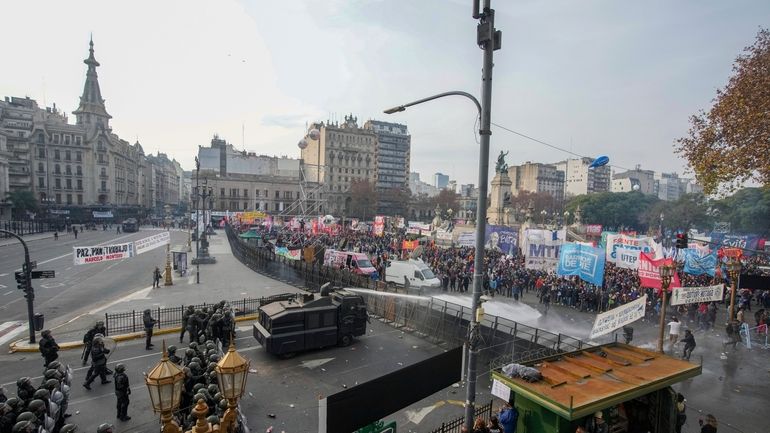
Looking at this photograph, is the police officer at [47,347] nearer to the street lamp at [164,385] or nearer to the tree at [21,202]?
the street lamp at [164,385]

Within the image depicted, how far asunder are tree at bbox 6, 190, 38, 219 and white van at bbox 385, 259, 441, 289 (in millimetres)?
66262

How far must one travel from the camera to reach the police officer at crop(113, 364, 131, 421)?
28.9ft

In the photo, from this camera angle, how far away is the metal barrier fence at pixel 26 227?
53.7 meters

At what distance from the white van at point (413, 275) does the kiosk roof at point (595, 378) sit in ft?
52.2

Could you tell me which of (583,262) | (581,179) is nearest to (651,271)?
(583,262)

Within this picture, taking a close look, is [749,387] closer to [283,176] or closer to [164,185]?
[283,176]

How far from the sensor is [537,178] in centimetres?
14688

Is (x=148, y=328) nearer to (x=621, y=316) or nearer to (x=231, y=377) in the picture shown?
(x=231, y=377)

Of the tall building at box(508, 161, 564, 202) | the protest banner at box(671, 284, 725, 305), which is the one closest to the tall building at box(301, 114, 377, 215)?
the tall building at box(508, 161, 564, 202)

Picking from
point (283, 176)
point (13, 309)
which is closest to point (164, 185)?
point (283, 176)

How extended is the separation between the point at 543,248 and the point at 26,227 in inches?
2931

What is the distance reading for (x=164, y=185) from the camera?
557ft

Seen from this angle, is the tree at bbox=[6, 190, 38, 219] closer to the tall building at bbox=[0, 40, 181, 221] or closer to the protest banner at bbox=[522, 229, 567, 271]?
the tall building at bbox=[0, 40, 181, 221]

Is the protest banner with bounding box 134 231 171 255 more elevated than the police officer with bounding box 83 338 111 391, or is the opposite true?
the protest banner with bounding box 134 231 171 255
